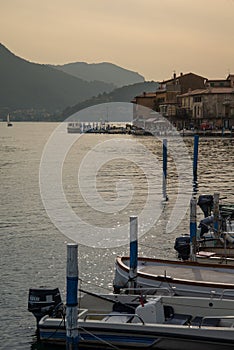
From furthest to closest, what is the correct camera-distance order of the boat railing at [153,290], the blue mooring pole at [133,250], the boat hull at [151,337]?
the blue mooring pole at [133,250], the boat railing at [153,290], the boat hull at [151,337]

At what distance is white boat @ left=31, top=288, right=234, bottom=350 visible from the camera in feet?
45.1

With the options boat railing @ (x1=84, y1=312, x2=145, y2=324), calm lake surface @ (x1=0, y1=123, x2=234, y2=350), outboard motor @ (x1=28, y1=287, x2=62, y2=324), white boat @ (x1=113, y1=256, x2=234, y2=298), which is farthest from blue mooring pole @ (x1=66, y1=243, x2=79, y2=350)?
white boat @ (x1=113, y1=256, x2=234, y2=298)

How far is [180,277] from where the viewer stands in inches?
674

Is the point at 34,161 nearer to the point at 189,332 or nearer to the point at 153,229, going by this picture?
the point at 153,229

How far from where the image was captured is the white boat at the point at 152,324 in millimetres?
13758

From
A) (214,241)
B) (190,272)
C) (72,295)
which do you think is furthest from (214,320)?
(214,241)

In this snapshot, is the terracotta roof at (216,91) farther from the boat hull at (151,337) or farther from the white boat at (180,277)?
the boat hull at (151,337)

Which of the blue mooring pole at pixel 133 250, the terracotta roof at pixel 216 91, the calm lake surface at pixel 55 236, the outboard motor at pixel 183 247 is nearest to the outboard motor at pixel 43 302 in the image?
the calm lake surface at pixel 55 236

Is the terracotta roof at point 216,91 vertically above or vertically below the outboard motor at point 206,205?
above

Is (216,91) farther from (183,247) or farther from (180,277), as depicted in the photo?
(180,277)

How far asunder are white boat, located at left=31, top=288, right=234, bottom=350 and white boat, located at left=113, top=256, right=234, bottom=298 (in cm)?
82

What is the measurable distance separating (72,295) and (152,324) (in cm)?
239

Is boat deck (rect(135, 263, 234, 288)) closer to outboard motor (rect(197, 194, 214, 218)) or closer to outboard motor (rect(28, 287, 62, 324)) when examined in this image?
outboard motor (rect(28, 287, 62, 324))

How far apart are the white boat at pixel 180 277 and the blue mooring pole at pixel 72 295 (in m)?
4.15
